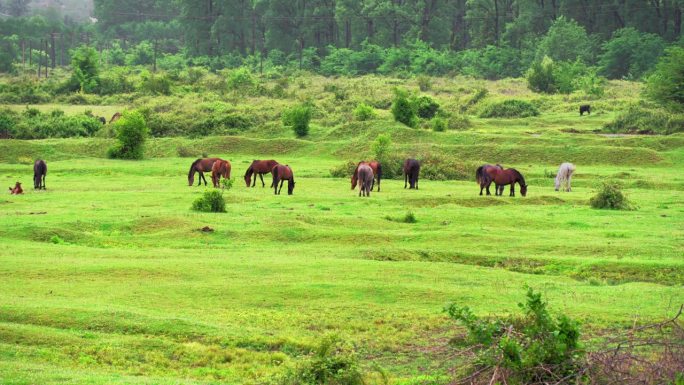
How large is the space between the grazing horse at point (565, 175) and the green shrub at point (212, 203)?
45.8 ft

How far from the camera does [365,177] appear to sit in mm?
35125

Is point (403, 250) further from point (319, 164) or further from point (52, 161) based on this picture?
point (52, 161)

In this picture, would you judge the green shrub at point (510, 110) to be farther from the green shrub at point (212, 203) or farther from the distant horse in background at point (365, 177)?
the green shrub at point (212, 203)

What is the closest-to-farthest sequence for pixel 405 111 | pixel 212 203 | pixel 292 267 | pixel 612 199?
1. pixel 292 267
2. pixel 212 203
3. pixel 612 199
4. pixel 405 111

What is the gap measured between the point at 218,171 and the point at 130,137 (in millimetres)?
11821

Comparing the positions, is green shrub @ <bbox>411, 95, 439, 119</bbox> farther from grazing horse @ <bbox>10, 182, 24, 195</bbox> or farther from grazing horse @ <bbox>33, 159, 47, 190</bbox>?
grazing horse @ <bbox>10, 182, 24, 195</bbox>

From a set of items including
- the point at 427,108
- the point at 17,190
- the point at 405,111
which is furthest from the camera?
the point at 427,108

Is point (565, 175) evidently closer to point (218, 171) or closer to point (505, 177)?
point (505, 177)

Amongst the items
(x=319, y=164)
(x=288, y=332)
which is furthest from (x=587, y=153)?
(x=288, y=332)

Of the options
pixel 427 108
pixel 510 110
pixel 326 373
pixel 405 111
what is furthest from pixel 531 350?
pixel 510 110

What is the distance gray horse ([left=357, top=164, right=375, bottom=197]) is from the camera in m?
35.0

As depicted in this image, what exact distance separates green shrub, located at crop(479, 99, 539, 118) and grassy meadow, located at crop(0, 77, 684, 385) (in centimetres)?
2188

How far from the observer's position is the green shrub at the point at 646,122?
180ft

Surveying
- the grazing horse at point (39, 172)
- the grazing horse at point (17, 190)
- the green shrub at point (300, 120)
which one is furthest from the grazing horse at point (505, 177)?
the green shrub at point (300, 120)
